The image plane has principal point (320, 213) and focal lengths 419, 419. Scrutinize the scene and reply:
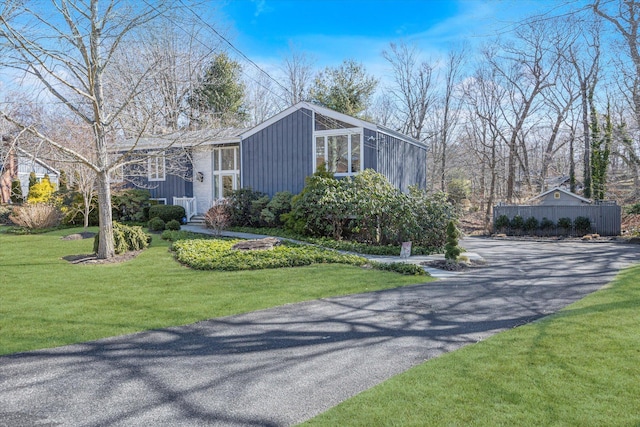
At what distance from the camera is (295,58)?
3084cm

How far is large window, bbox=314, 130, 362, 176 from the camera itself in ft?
49.2

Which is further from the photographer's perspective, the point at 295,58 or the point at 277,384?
the point at 295,58

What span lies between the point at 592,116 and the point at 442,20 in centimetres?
1350

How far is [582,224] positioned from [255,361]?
62.7 feet

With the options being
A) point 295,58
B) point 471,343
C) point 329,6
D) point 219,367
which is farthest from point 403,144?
point 295,58

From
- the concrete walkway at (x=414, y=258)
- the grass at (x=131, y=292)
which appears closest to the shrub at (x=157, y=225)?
the concrete walkway at (x=414, y=258)

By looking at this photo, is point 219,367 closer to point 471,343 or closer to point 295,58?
point 471,343

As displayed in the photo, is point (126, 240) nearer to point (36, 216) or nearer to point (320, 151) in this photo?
point (36, 216)

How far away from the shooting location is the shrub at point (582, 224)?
18.6m

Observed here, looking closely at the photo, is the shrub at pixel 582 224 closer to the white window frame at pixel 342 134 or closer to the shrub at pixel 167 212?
the white window frame at pixel 342 134

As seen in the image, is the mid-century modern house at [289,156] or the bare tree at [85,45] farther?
the mid-century modern house at [289,156]

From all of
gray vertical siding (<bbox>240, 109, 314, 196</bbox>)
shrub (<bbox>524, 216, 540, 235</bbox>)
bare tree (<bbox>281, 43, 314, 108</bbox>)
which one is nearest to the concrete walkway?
gray vertical siding (<bbox>240, 109, 314, 196</bbox>)

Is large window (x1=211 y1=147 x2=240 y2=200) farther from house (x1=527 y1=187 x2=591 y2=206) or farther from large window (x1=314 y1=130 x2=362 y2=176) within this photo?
house (x1=527 y1=187 x2=591 y2=206)

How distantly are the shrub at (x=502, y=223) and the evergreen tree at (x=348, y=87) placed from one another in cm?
1176
